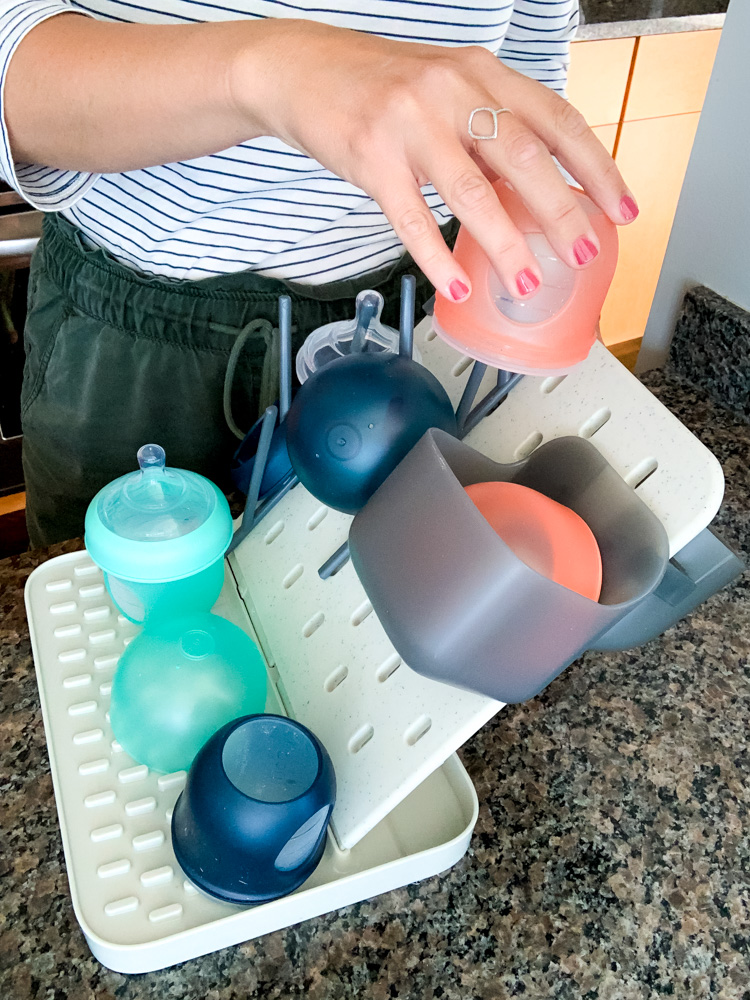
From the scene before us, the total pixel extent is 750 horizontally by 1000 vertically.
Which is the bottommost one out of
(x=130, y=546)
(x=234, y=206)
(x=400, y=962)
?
(x=400, y=962)

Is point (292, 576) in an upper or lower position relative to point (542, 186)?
lower

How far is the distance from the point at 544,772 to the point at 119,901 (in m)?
0.27

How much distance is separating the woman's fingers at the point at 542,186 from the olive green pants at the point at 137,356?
14.0 inches

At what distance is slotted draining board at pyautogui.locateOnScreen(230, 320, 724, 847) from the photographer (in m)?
0.45

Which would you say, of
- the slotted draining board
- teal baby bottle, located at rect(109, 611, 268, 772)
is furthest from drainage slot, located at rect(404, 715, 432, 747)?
teal baby bottle, located at rect(109, 611, 268, 772)

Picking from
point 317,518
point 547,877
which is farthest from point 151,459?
point 547,877

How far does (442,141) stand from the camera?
372 mm

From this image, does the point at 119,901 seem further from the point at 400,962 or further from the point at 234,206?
the point at 234,206

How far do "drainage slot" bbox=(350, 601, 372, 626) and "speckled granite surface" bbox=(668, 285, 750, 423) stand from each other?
1.71ft

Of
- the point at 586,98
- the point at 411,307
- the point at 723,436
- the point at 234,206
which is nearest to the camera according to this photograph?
the point at 411,307

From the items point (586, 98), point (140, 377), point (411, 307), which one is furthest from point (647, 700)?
point (586, 98)

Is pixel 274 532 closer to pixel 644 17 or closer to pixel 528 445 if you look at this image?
pixel 528 445

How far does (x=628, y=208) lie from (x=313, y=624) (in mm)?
317

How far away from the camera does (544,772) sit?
549 mm
